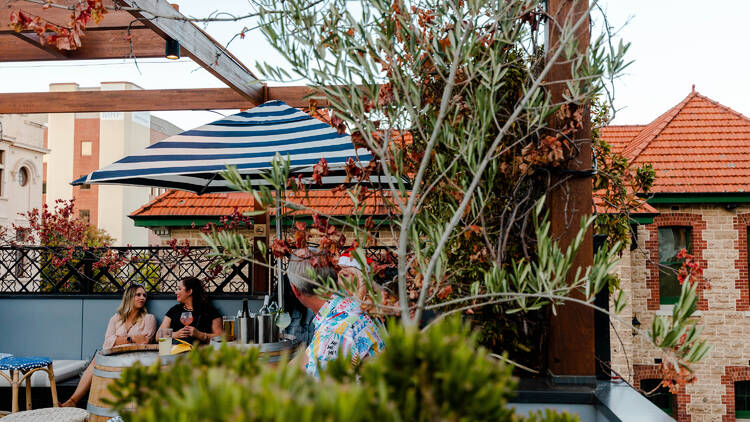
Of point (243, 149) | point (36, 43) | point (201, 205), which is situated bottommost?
point (201, 205)

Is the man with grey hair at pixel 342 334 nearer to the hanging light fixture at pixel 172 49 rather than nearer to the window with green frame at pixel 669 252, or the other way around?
the hanging light fixture at pixel 172 49

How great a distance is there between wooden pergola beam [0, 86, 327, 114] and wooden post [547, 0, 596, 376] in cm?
430

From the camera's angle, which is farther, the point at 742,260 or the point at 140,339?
the point at 742,260

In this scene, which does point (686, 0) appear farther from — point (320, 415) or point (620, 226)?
point (320, 415)

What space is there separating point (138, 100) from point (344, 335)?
5.69m

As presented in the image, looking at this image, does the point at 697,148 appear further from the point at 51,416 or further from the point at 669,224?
the point at 51,416

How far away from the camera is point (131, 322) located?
608 centimetres

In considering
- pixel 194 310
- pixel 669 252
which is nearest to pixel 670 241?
pixel 669 252

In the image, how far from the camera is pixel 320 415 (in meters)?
0.71

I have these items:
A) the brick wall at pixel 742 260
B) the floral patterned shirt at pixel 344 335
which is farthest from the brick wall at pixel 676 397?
the floral patterned shirt at pixel 344 335

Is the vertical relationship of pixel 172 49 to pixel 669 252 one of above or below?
above

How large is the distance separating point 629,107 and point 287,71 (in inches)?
67.0

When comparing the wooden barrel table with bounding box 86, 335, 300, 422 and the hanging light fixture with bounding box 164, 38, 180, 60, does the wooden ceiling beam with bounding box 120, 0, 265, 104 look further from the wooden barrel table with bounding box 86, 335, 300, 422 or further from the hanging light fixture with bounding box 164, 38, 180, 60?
the wooden barrel table with bounding box 86, 335, 300, 422

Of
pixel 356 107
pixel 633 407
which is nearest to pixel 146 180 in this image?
pixel 356 107
